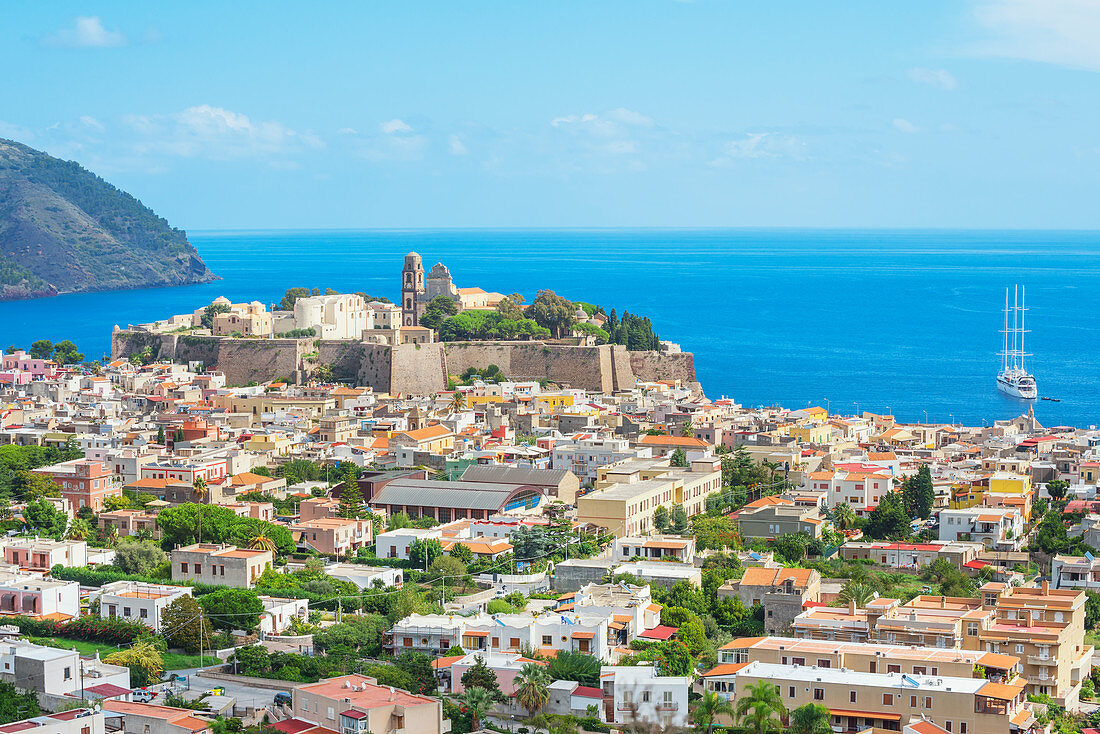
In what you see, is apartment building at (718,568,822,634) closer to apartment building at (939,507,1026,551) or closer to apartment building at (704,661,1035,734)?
apartment building at (704,661,1035,734)

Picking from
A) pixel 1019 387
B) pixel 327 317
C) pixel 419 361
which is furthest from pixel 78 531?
pixel 1019 387

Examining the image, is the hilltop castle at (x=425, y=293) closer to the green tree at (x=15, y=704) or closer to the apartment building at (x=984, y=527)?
the apartment building at (x=984, y=527)

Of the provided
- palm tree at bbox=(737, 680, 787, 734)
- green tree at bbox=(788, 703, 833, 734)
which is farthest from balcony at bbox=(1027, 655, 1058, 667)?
palm tree at bbox=(737, 680, 787, 734)

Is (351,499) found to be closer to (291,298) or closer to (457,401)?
(457,401)

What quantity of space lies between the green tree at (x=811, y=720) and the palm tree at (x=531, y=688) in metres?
2.82

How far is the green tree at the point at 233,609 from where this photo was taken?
21.8 meters

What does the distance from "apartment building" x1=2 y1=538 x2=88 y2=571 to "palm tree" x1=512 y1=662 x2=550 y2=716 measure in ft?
32.1

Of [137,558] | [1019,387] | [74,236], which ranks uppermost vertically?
[74,236]

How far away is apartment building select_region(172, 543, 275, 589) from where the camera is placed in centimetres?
2456

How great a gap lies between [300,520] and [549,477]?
5026mm

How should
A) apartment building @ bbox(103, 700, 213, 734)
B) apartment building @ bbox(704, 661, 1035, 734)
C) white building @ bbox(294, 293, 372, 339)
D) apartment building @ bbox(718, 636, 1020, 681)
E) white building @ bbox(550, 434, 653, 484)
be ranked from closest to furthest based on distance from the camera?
1. apartment building @ bbox(103, 700, 213, 734)
2. apartment building @ bbox(704, 661, 1035, 734)
3. apartment building @ bbox(718, 636, 1020, 681)
4. white building @ bbox(550, 434, 653, 484)
5. white building @ bbox(294, 293, 372, 339)

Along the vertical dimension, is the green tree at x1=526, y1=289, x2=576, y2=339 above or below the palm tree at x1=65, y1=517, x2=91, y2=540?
above

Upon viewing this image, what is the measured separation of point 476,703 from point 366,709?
1.94 m

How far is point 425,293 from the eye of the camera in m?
54.3
